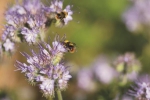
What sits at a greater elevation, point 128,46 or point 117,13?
point 117,13

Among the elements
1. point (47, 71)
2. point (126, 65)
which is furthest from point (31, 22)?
point (126, 65)

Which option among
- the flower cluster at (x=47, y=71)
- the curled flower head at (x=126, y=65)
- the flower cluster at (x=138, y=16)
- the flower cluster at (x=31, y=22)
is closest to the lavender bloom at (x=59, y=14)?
the flower cluster at (x=31, y=22)

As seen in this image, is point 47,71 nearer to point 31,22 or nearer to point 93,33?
point 31,22

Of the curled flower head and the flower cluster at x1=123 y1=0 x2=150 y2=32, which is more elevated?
the flower cluster at x1=123 y1=0 x2=150 y2=32

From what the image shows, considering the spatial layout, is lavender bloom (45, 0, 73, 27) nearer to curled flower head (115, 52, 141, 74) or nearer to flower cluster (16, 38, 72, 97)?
flower cluster (16, 38, 72, 97)

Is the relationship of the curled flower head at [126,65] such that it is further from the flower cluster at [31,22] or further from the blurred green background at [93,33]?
the blurred green background at [93,33]

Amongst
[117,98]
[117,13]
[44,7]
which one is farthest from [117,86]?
[117,13]

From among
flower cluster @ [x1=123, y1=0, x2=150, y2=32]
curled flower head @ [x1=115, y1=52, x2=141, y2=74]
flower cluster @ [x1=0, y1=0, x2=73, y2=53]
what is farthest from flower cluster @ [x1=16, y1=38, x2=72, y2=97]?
flower cluster @ [x1=123, y1=0, x2=150, y2=32]

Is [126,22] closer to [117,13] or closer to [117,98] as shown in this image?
[117,13]
